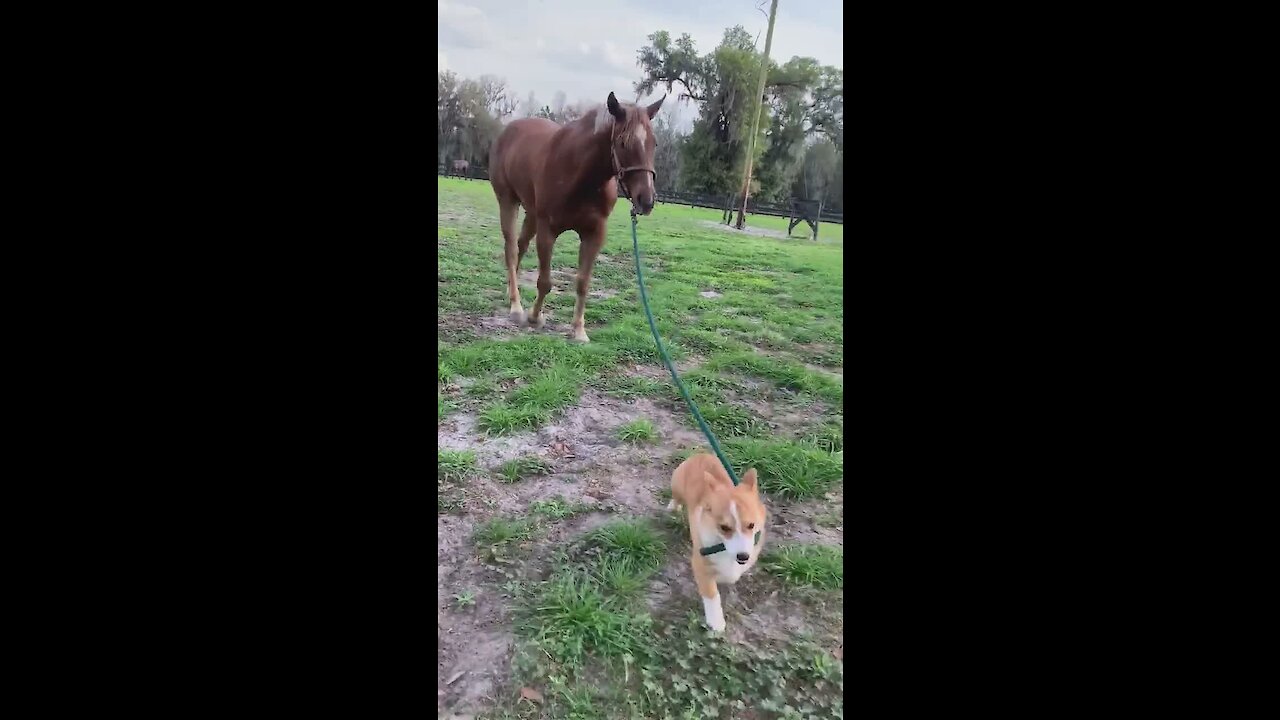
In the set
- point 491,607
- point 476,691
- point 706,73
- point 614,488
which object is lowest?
point 476,691

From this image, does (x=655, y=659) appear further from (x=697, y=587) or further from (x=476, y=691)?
(x=476, y=691)

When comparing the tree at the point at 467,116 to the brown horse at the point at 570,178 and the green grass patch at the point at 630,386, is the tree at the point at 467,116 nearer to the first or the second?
the brown horse at the point at 570,178

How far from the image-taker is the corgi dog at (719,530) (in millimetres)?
1511

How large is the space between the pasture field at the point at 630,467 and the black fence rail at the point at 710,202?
0.10 feet

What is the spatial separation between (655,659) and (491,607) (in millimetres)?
402

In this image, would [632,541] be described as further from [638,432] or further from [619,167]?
[619,167]

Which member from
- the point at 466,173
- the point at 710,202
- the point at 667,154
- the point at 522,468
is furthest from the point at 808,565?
the point at 466,173

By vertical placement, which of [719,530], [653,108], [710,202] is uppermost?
[653,108]

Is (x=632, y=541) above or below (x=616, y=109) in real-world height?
below

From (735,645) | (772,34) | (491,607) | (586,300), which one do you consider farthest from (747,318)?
(491,607)

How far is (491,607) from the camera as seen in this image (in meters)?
1.54

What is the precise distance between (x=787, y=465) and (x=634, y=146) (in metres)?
0.95

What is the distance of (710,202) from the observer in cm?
196

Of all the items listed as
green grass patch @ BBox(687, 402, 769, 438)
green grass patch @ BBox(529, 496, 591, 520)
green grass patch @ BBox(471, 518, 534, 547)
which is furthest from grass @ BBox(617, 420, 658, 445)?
green grass patch @ BBox(471, 518, 534, 547)
